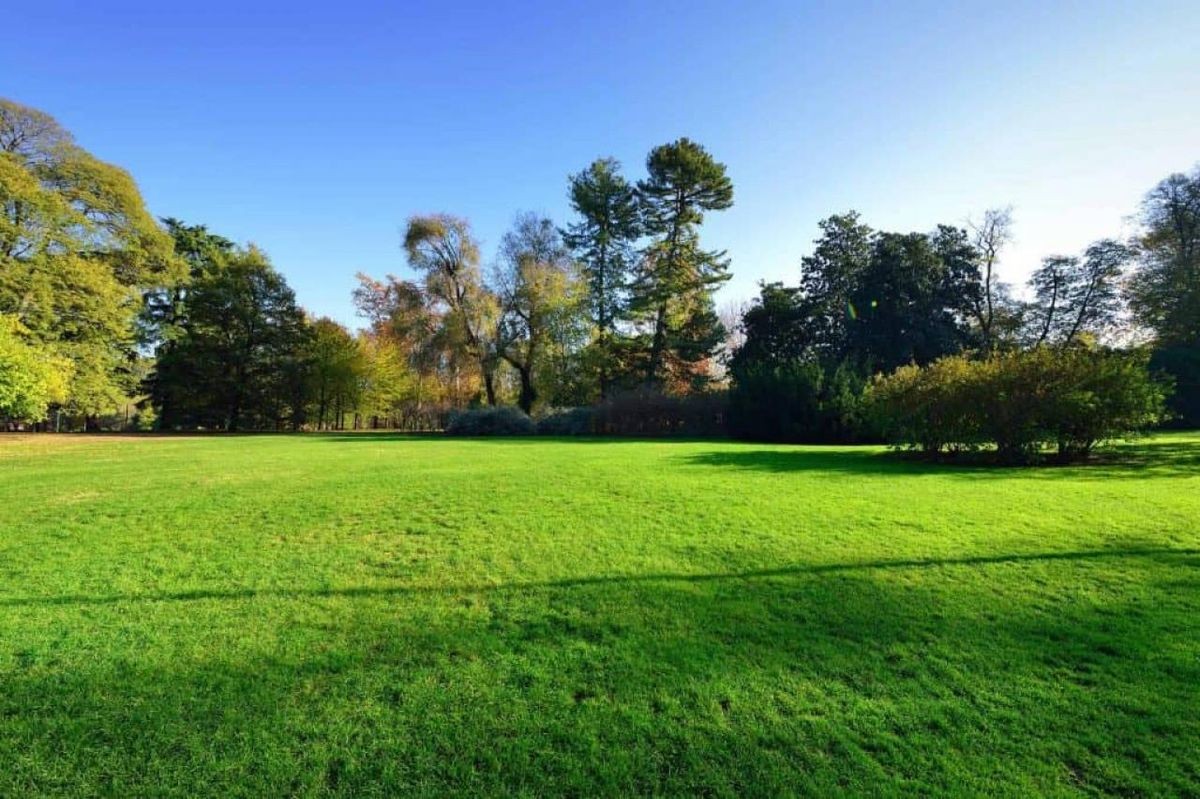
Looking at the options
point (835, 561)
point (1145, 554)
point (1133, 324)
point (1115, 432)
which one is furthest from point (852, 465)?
point (1133, 324)

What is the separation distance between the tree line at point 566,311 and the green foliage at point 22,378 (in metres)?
4.43

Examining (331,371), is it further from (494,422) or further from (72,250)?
(494,422)

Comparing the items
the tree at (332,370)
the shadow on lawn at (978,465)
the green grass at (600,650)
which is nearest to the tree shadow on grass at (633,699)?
the green grass at (600,650)

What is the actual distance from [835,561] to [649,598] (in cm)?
199

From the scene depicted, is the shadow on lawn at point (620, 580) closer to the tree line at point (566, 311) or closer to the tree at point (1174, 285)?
the tree line at point (566, 311)

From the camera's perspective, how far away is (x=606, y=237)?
116 feet

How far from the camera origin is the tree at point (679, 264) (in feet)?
110

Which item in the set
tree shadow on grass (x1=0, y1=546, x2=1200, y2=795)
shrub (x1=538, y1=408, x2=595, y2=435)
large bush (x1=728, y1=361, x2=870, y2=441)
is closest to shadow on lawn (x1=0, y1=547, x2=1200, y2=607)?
tree shadow on grass (x1=0, y1=546, x2=1200, y2=795)

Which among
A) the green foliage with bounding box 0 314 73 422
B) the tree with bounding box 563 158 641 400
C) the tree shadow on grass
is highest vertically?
the tree with bounding box 563 158 641 400

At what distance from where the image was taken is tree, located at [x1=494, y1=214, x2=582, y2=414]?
32.7 meters

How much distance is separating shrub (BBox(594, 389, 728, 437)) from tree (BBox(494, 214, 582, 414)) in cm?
810

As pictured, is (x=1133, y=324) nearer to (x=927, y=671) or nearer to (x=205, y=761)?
(x=927, y=671)

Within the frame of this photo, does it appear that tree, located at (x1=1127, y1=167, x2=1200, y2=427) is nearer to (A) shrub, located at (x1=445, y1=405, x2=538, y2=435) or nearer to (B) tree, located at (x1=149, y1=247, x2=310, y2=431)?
(A) shrub, located at (x1=445, y1=405, x2=538, y2=435)

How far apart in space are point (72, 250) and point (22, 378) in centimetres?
1186
